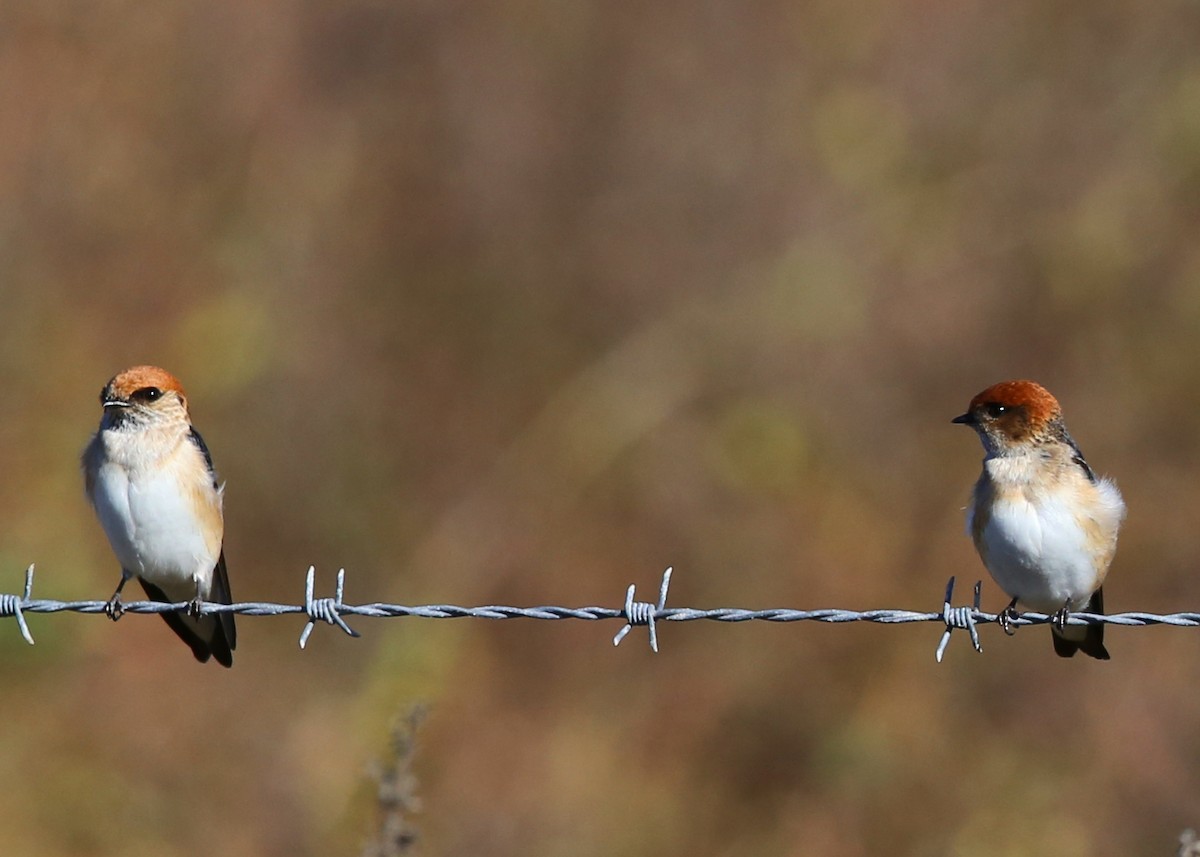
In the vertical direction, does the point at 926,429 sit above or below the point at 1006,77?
below

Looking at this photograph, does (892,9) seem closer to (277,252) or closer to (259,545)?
(277,252)

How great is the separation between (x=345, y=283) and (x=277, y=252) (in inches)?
21.7

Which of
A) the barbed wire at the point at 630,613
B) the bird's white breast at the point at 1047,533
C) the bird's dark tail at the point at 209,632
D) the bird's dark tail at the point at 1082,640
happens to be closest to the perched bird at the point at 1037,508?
the bird's white breast at the point at 1047,533

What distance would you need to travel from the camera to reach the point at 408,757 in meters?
4.58

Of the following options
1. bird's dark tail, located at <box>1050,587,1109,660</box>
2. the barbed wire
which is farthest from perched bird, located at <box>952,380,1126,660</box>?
the barbed wire

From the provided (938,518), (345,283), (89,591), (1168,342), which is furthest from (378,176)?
(1168,342)

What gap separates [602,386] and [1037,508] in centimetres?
517

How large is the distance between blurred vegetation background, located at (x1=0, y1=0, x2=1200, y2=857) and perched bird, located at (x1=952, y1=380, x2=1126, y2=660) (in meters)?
3.09

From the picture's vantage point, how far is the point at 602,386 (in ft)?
35.2

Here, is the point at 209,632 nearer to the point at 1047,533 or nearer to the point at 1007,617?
the point at 1007,617

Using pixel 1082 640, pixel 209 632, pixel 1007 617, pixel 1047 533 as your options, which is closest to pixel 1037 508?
pixel 1047 533

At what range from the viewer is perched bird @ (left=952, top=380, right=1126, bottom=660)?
5.82 m

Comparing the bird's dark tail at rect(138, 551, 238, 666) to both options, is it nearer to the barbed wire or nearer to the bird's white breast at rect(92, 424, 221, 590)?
the bird's white breast at rect(92, 424, 221, 590)

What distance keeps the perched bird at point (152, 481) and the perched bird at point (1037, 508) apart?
10.1 feet
